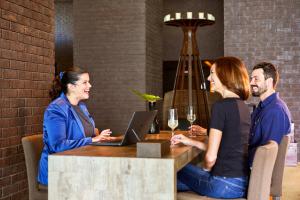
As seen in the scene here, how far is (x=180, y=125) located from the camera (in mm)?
4270

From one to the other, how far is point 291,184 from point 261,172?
3.68m

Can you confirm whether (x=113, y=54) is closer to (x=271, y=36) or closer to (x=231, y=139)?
(x=271, y=36)

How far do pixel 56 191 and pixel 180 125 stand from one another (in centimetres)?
194

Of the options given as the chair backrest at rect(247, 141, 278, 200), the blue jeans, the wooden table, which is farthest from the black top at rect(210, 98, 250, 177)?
the wooden table

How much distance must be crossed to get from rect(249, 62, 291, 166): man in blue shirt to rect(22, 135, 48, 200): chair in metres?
1.46

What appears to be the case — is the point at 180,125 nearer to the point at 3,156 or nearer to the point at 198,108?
the point at 3,156

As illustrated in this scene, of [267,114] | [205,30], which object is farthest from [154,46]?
[267,114]

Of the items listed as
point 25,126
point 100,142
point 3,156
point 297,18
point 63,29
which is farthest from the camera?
point 63,29

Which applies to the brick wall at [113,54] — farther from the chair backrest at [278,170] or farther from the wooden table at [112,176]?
the wooden table at [112,176]

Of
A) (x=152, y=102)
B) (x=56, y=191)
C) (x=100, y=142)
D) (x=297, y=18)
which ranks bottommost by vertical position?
(x=56, y=191)

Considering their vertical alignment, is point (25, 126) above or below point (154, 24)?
below

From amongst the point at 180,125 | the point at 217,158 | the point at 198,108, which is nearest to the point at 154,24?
the point at 198,108

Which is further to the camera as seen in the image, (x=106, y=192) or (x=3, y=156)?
(x=3, y=156)

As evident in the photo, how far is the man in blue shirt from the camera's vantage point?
3.21 meters
